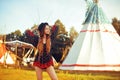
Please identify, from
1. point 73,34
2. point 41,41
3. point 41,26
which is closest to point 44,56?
point 41,41

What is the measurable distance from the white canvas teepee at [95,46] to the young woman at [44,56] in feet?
12.7

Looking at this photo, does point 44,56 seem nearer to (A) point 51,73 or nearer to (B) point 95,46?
(A) point 51,73

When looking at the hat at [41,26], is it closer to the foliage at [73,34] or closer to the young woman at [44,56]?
the young woman at [44,56]

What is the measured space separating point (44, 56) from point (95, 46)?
171 inches

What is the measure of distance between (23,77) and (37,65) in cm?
197

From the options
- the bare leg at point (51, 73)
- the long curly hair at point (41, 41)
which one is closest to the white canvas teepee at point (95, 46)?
the long curly hair at point (41, 41)

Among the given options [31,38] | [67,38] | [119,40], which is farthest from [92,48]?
[31,38]

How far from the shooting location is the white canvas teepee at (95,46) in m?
6.89

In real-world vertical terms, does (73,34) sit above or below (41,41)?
below

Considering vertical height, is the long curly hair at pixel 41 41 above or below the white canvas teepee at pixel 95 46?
above

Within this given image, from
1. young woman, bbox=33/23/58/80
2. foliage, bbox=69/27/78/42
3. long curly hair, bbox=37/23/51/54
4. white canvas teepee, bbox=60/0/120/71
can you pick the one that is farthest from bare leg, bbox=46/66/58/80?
foliage, bbox=69/27/78/42

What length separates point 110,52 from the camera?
7191mm

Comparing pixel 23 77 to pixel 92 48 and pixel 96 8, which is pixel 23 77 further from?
pixel 96 8

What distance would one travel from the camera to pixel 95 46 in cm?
715
